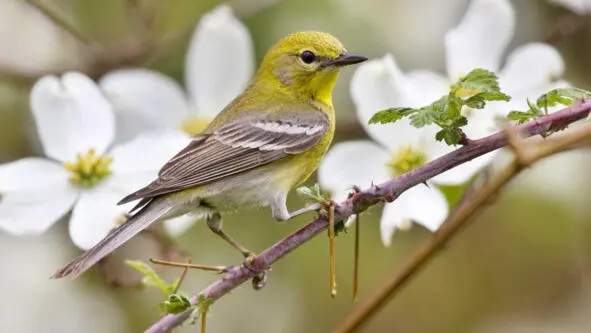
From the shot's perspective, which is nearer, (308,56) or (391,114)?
(391,114)

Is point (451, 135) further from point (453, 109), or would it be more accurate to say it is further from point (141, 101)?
point (141, 101)

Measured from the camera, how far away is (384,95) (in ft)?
9.09

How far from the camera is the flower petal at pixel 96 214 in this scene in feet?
8.79

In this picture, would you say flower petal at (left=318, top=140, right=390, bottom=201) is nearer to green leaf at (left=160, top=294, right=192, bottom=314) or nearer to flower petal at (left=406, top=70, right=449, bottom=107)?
flower petal at (left=406, top=70, right=449, bottom=107)

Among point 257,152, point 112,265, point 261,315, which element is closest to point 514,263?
point 261,315

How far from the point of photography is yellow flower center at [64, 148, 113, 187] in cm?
288

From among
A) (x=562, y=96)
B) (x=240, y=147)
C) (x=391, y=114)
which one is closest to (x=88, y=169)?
(x=240, y=147)

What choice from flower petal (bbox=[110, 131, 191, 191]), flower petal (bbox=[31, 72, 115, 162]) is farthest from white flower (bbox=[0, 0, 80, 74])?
flower petal (bbox=[110, 131, 191, 191])

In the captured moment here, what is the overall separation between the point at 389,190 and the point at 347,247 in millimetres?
2253

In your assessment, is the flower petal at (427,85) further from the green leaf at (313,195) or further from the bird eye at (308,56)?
the green leaf at (313,195)

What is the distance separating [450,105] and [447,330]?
7.57ft

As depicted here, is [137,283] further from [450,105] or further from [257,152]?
[450,105]

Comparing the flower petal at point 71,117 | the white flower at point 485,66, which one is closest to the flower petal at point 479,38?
the white flower at point 485,66

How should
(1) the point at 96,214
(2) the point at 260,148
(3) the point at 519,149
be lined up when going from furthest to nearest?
(2) the point at 260,148, (1) the point at 96,214, (3) the point at 519,149
